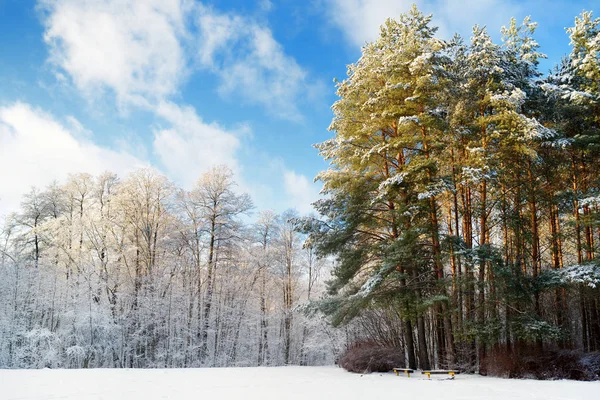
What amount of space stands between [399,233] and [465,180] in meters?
2.95

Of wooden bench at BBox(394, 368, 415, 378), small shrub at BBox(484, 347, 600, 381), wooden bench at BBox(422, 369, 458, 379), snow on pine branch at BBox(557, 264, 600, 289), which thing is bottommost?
wooden bench at BBox(394, 368, 415, 378)

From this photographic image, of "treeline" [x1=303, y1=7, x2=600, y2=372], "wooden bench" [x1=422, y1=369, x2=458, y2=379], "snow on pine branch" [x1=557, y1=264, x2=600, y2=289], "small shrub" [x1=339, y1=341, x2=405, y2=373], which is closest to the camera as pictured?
"wooden bench" [x1=422, y1=369, x2=458, y2=379]

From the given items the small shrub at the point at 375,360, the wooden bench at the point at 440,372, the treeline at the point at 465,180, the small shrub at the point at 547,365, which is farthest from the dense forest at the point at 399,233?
the wooden bench at the point at 440,372

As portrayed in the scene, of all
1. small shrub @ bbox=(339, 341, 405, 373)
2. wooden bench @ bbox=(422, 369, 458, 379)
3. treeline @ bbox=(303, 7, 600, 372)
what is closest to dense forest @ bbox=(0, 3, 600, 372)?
treeline @ bbox=(303, 7, 600, 372)

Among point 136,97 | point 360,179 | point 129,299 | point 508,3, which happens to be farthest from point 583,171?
point 129,299

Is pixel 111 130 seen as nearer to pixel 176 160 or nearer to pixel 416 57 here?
pixel 176 160

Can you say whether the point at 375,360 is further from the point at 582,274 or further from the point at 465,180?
the point at 582,274

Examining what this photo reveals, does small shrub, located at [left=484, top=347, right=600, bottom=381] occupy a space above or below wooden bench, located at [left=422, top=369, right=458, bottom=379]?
above

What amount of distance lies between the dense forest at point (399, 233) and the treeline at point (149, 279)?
0.11 m

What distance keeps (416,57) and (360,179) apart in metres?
4.42

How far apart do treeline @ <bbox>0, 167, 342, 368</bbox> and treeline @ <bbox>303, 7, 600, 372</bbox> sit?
9759mm

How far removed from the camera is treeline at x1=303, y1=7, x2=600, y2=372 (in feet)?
37.0

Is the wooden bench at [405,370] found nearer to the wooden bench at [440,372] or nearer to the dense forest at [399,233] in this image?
the wooden bench at [440,372]

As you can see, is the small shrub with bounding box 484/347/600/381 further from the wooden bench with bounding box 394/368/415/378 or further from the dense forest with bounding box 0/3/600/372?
the wooden bench with bounding box 394/368/415/378
